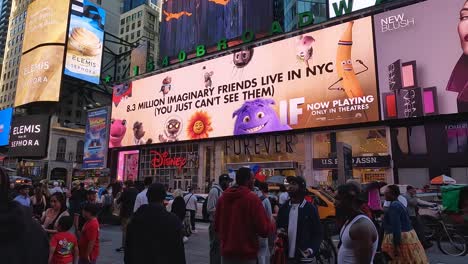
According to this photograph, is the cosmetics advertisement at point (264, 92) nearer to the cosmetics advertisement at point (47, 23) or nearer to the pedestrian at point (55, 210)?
the cosmetics advertisement at point (47, 23)

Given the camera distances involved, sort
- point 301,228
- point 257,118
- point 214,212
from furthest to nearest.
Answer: point 257,118 < point 214,212 < point 301,228

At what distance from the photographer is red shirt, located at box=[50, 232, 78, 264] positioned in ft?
14.9

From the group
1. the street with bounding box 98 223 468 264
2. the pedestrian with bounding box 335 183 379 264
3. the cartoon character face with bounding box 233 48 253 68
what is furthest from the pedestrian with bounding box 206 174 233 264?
the cartoon character face with bounding box 233 48 253 68

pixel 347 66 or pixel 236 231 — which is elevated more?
pixel 347 66

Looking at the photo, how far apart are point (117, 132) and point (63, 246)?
38094mm

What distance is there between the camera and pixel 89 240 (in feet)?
17.3

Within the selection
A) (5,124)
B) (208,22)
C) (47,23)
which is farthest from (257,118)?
(5,124)

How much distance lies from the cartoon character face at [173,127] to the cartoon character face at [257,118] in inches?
269

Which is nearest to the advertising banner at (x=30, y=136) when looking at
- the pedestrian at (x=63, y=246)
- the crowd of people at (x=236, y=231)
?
the crowd of people at (x=236, y=231)

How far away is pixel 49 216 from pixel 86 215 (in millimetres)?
936

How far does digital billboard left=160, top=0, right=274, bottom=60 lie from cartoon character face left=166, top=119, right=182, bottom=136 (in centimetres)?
801

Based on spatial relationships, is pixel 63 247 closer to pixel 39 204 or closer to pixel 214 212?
pixel 214 212

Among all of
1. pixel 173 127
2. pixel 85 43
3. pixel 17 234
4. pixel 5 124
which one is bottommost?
pixel 17 234

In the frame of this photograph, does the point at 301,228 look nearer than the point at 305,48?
Yes
